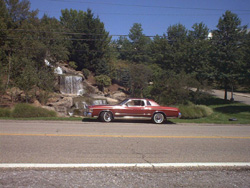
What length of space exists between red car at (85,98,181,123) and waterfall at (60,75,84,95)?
21.3 m

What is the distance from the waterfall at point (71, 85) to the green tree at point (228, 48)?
21.2 meters

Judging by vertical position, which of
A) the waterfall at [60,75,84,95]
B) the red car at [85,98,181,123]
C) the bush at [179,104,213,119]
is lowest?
the bush at [179,104,213,119]

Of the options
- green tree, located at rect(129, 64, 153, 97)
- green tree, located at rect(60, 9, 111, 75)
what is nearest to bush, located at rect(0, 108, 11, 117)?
green tree, located at rect(129, 64, 153, 97)

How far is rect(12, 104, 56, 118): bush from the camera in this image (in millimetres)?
14680

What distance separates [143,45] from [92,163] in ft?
189

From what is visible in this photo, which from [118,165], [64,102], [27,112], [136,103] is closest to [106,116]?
[136,103]

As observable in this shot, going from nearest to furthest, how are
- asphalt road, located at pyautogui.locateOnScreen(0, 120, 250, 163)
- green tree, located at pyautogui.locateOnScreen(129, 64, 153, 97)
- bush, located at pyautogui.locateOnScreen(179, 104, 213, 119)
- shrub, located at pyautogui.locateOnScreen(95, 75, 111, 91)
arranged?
1. asphalt road, located at pyautogui.locateOnScreen(0, 120, 250, 163)
2. bush, located at pyautogui.locateOnScreen(179, 104, 213, 119)
3. green tree, located at pyautogui.locateOnScreen(129, 64, 153, 97)
4. shrub, located at pyautogui.locateOnScreen(95, 75, 111, 91)

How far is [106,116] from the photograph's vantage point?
13070mm

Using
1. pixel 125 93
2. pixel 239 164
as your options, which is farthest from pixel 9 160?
pixel 125 93

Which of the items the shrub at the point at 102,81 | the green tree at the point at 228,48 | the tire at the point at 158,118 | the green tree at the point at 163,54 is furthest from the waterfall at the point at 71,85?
the tire at the point at 158,118

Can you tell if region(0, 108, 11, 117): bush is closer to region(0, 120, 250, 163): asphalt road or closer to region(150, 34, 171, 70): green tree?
region(0, 120, 250, 163): asphalt road

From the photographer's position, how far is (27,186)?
406 cm

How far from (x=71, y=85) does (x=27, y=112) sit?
19.4 m

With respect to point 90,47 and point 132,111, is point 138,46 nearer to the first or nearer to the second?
point 90,47
